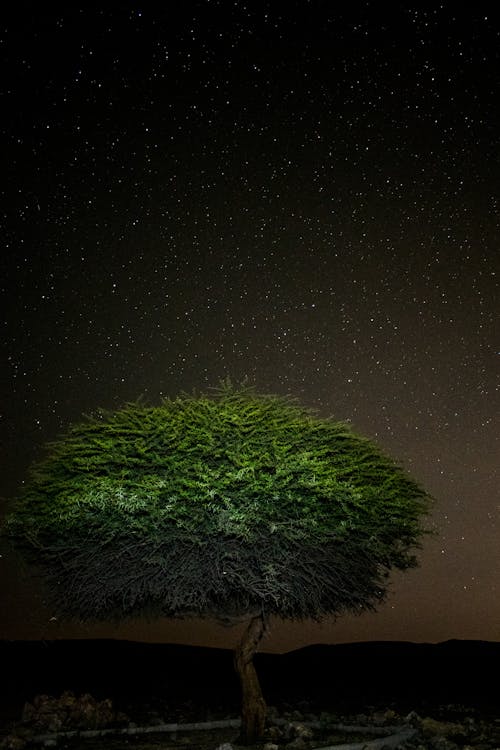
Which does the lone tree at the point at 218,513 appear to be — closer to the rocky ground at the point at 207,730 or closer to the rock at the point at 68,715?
the rocky ground at the point at 207,730

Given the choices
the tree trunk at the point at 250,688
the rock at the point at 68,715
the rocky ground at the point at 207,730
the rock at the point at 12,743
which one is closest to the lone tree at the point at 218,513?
the tree trunk at the point at 250,688

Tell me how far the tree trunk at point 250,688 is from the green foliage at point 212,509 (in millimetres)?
495

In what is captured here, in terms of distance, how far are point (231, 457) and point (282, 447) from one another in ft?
3.03

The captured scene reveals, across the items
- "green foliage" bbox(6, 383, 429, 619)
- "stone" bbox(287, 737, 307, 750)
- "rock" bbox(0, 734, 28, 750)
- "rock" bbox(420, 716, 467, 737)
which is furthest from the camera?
"rock" bbox(420, 716, 467, 737)

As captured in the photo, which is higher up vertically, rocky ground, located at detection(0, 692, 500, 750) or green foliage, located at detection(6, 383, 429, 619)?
green foliage, located at detection(6, 383, 429, 619)

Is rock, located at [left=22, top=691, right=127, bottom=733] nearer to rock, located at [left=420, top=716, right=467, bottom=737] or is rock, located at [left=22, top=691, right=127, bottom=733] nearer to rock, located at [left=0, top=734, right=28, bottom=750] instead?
rock, located at [left=0, top=734, right=28, bottom=750]

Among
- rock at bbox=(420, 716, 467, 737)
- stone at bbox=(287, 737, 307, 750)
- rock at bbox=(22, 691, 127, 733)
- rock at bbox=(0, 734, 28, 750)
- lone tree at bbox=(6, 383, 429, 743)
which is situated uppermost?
lone tree at bbox=(6, 383, 429, 743)

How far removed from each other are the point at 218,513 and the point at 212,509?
16 centimetres

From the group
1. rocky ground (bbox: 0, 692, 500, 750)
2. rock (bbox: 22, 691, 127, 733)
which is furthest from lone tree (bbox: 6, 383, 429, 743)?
rock (bbox: 22, 691, 127, 733)

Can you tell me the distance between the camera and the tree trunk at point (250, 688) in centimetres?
1383

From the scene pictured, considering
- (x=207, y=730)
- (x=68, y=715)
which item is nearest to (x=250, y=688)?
(x=207, y=730)

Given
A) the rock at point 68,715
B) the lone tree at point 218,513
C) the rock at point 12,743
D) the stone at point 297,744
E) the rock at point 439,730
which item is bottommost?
the rock at point 439,730

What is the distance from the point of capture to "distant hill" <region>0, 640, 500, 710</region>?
27.7 m

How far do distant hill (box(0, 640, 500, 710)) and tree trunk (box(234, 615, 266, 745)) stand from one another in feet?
30.5
